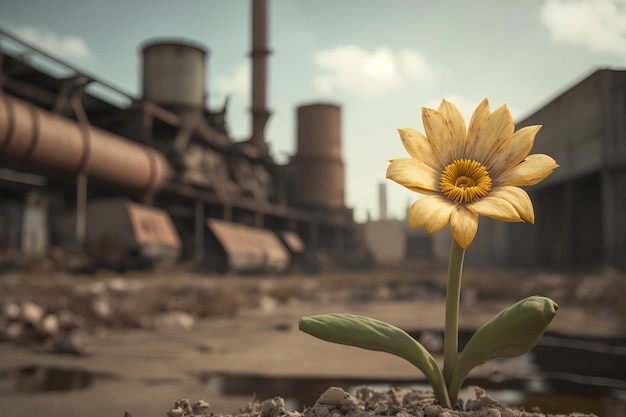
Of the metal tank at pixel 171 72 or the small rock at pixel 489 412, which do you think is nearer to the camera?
the small rock at pixel 489 412

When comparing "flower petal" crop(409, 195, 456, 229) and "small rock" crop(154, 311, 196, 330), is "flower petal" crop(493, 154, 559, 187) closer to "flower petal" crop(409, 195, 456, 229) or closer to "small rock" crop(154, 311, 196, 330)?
"flower petal" crop(409, 195, 456, 229)

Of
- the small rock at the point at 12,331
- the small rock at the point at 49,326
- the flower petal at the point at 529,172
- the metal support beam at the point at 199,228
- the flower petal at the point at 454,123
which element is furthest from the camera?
the metal support beam at the point at 199,228

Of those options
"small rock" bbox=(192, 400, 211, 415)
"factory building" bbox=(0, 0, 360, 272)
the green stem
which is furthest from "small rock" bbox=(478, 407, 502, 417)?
"factory building" bbox=(0, 0, 360, 272)

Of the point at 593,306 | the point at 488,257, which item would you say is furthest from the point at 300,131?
the point at 593,306

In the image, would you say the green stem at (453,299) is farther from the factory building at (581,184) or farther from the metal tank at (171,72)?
the metal tank at (171,72)

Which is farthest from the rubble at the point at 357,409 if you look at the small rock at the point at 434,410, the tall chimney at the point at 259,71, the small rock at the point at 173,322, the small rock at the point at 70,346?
the tall chimney at the point at 259,71

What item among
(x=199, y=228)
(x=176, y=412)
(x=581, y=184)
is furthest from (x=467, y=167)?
(x=581, y=184)

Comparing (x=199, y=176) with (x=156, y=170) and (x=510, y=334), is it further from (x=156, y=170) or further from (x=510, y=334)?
(x=510, y=334)
